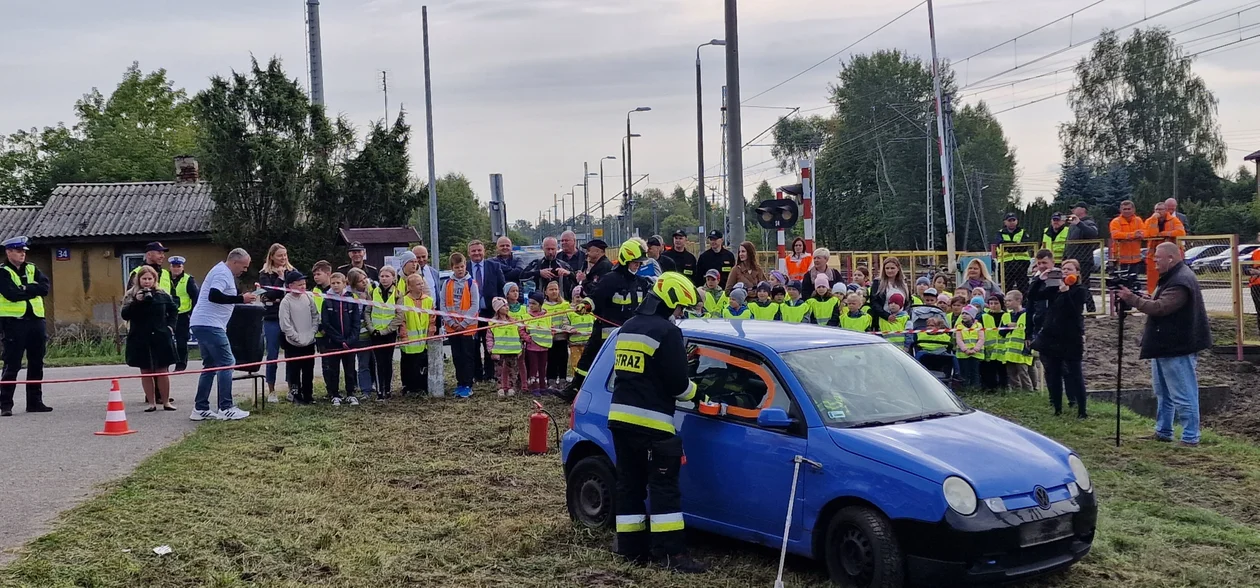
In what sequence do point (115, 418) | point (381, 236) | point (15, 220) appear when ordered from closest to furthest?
point (115, 418) → point (381, 236) → point (15, 220)

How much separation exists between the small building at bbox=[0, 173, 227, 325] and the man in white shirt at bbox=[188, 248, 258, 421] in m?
17.4

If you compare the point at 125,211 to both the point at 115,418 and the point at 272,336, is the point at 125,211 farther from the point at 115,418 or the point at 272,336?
the point at 115,418

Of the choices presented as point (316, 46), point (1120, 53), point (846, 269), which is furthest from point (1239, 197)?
point (316, 46)

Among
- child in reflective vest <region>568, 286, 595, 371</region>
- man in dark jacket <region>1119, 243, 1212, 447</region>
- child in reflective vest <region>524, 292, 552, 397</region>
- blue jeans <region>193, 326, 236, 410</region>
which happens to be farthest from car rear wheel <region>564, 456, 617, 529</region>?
child in reflective vest <region>568, 286, 595, 371</region>

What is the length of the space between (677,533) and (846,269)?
71.3 ft

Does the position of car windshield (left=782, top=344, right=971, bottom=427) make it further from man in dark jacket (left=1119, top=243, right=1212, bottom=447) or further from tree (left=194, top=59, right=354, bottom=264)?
tree (left=194, top=59, right=354, bottom=264)

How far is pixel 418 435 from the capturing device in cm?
1124

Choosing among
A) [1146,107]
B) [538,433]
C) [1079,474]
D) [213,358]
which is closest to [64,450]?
[213,358]

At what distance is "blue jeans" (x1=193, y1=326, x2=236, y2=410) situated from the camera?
1171 centimetres

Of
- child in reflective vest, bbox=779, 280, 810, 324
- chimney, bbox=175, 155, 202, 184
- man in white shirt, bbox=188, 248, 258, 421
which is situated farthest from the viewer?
chimney, bbox=175, 155, 202, 184

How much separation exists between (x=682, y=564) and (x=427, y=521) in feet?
7.12

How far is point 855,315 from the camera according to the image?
44.8 ft

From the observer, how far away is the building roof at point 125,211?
29734mm

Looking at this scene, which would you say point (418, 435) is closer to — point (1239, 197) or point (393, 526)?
point (393, 526)
